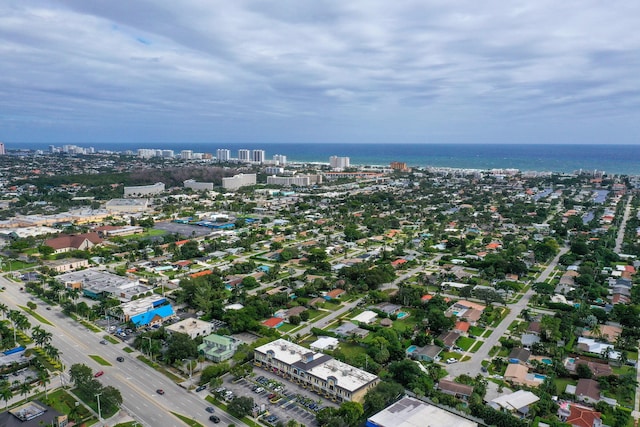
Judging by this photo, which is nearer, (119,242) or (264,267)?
(264,267)

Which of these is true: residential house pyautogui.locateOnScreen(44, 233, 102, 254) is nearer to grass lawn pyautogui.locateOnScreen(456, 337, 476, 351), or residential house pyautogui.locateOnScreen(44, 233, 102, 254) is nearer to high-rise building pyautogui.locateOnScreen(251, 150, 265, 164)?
grass lawn pyautogui.locateOnScreen(456, 337, 476, 351)

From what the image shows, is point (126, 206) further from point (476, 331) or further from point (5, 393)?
point (476, 331)

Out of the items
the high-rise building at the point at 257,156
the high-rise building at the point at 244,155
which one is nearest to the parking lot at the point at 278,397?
the high-rise building at the point at 257,156

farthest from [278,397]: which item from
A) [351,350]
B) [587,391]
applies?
[587,391]

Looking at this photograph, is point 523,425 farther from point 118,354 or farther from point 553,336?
point 118,354

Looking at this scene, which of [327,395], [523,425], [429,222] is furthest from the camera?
[429,222]

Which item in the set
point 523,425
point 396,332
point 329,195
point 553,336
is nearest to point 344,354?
point 396,332
